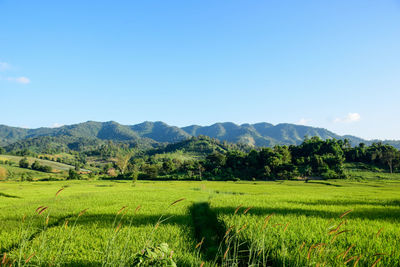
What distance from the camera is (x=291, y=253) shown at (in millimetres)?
6285

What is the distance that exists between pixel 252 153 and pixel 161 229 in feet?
303

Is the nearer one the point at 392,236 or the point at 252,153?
the point at 392,236

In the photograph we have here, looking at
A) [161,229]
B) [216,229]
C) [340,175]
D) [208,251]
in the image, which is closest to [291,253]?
[208,251]

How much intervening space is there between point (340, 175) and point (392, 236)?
266 ft

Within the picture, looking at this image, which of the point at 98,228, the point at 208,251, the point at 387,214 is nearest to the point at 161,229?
the point at 208,251

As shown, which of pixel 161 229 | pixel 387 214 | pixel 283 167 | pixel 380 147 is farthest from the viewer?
pixel 380 147

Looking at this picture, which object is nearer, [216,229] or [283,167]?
[216,229]

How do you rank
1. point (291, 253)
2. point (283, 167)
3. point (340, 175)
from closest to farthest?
1. point (291, 253)
2. point (340, 175)
3. point (283, 167)

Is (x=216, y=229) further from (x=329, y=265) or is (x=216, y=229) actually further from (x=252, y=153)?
(x=252, y=153)

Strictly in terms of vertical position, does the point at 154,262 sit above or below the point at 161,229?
above

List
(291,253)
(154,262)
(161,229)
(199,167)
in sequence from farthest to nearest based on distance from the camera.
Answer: (199,167), (161,229), (291,253), (154,262)

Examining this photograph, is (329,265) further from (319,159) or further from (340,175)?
(319,159)

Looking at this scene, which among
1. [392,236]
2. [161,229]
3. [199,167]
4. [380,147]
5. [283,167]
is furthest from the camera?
[380,147]

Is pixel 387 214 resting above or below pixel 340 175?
above
